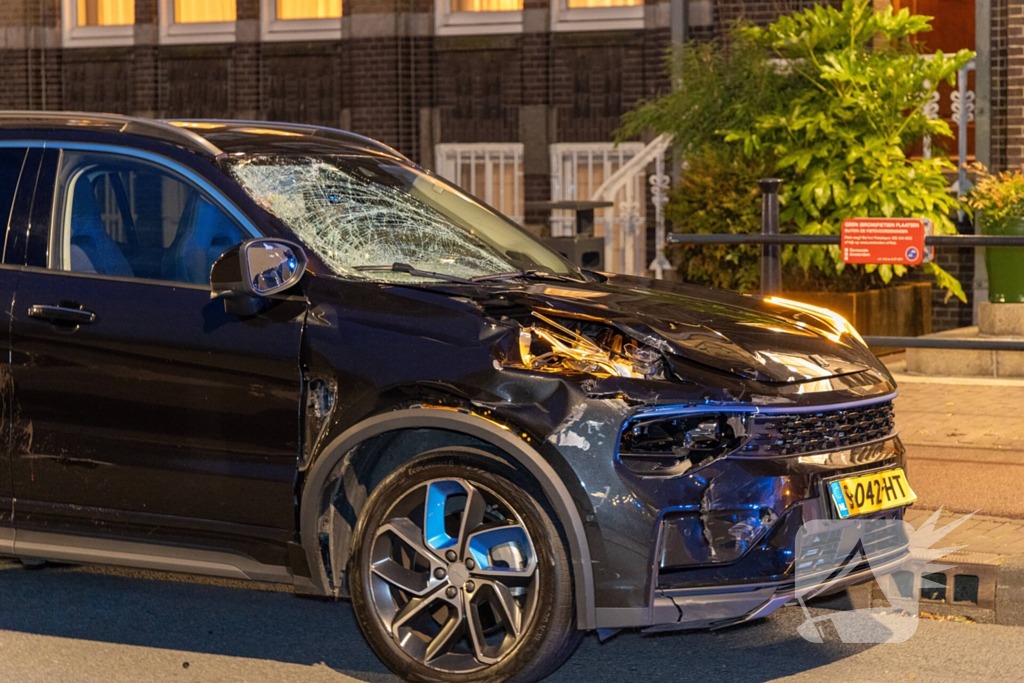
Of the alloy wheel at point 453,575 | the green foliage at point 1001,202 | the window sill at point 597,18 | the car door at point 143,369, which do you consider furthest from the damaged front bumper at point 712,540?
the window sill at point 597,18

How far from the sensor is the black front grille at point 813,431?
433 cm

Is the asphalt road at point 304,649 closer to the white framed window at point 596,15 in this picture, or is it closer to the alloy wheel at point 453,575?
the alloy wheel at point 453,575

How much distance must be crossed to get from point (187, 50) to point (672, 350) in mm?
16430

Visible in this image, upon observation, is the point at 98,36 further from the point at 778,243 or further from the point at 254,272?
the point at 254,272

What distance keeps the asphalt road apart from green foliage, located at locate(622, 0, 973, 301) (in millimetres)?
7041

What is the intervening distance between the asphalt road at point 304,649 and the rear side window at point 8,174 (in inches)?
60.7

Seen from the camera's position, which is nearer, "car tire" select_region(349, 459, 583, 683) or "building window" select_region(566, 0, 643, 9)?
"car tire" select_region(349, 459, 583, 683)

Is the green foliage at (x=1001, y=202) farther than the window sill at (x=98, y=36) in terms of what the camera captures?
No

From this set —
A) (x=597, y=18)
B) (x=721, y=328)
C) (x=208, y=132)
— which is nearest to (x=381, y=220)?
(x=208, y=132)

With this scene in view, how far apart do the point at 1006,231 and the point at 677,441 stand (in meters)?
7.83

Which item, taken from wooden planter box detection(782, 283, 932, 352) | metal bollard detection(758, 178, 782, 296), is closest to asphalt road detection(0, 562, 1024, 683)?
metal bollard detection(758, 178, 782, 296)

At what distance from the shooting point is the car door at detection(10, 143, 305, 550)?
184 inches

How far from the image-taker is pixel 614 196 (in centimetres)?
1730

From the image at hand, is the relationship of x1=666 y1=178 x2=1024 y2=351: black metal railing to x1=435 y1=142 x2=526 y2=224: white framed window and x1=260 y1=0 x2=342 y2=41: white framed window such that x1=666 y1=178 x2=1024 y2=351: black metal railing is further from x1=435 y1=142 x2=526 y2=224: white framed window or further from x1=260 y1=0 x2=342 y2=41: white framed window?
x1=260 y1=0 x2=342 y2=41: white framed window
